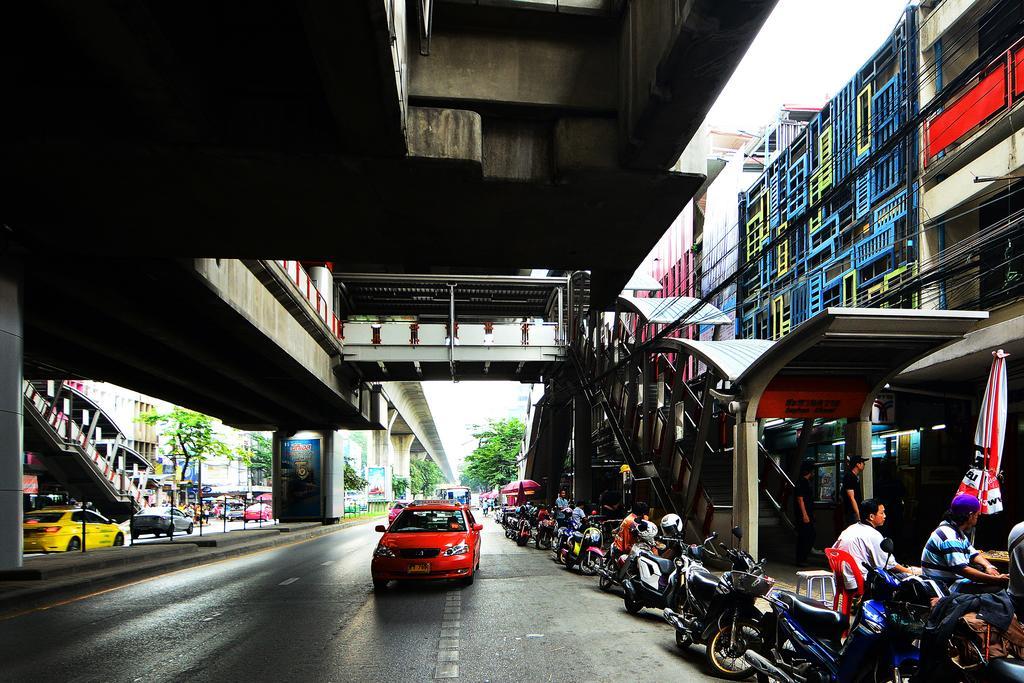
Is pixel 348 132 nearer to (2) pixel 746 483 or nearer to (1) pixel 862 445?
(2) pixel 746 483

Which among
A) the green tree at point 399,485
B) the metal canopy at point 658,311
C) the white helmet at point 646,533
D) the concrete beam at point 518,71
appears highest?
the concrete beam at point 518,71

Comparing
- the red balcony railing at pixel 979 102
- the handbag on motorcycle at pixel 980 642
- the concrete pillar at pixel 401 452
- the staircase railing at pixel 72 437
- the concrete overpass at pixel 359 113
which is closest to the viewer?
the handbag on motorcycle at pixel 980 642

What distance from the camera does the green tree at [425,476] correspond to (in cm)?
15112

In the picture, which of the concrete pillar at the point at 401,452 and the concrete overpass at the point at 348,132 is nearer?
the concrete overpass at the point at 348,132

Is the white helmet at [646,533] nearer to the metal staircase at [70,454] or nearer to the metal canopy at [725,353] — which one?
the metal canopy at [725,353]

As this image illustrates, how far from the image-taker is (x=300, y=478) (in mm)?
46562

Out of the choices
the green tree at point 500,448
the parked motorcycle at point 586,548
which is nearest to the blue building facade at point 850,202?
the parked motorcycle at point 586,548

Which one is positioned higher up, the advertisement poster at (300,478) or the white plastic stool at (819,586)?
the white plastic stool at (819,586)

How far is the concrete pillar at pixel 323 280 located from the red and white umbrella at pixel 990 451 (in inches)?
906

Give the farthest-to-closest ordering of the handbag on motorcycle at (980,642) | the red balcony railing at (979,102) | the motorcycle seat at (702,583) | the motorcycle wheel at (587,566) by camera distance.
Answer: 1. the motorcycle wheel at (587,566)
2. the red balcony railing at (979,102)
3. the motorcycle seat at (702,583)
4. the handbag on motorcycle at (980,642)

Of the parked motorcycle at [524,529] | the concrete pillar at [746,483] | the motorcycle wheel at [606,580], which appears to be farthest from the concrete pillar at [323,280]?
the concrete pillar at [746,483]

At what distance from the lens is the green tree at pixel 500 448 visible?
88062mm

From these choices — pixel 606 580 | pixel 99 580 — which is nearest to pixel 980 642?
pixel 606 580

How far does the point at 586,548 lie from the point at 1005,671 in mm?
12547
